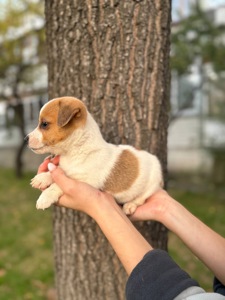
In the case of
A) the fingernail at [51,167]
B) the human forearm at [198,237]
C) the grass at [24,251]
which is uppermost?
the fingernail at [51,167]

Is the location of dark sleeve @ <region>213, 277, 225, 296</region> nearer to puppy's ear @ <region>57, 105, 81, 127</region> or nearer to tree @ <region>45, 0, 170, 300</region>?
tree @ <region>45, 0, 170, 300</region>

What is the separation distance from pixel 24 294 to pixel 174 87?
312 inches

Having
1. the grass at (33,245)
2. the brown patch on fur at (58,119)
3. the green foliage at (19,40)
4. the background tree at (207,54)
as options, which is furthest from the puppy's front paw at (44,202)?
the green foliage at (19,40)

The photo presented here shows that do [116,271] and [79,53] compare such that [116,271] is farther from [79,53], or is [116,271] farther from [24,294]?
[24,294]

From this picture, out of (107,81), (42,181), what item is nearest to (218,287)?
(42,181)

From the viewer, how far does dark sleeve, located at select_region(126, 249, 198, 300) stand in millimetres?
1297

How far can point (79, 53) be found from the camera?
81.5 inches

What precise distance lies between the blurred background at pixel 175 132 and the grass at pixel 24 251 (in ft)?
0.03

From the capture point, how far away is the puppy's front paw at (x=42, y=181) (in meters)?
1.77

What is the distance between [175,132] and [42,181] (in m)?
9.56

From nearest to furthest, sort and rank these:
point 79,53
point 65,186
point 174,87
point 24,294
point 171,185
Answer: point 65,186 < point 79,53 < point 24,294 < point 171,185 < point 174,87

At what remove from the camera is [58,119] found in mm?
1613

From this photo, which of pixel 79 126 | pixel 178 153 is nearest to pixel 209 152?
pixel 178 153

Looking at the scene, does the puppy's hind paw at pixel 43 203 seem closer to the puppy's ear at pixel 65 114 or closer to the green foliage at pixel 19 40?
the puppy's ear at pixel 65 114
